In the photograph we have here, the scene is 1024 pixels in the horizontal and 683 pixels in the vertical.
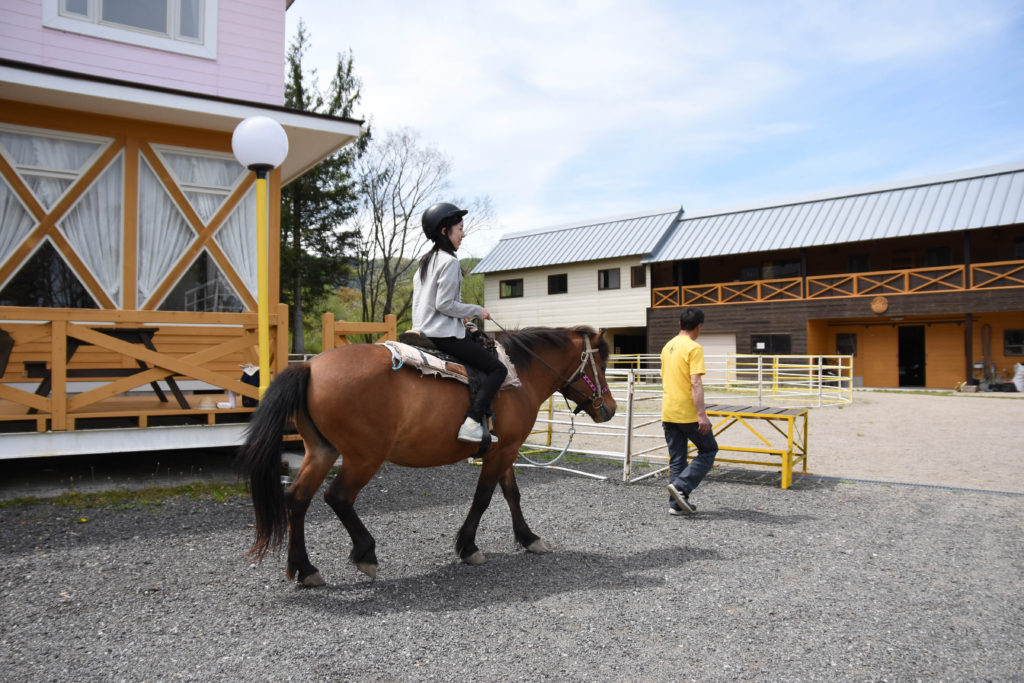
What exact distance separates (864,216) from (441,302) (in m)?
24.7

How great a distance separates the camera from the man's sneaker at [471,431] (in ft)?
14.1

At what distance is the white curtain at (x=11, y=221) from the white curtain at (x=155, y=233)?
3.76 ft

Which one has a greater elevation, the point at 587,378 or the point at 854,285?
the point at 854,285

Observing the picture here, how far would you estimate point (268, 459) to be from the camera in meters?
3.82

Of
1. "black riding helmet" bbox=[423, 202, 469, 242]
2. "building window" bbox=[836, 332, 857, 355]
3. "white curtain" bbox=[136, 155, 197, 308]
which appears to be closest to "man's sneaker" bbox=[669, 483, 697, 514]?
"black riding helmet" bbox=[423, 202, 469, 242]

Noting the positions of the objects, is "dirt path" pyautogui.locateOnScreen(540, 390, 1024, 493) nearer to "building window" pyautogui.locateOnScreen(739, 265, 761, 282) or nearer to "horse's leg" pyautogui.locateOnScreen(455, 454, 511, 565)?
"horse's leg" pyautogui.locateOnScreen(455, 454, 511, 565)

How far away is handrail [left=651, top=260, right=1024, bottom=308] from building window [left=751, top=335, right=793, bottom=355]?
60.0 inches

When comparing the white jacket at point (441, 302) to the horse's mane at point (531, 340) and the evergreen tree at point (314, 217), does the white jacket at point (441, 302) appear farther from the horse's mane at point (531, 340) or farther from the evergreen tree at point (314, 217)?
the evergreen tree at point (314, 217)

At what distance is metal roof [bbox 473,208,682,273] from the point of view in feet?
Result: 97.4

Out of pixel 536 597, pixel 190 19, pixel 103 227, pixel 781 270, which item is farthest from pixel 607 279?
pixel 536 597

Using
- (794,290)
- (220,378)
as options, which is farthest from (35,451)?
(794,290)

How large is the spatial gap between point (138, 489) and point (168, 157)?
13.8 ft

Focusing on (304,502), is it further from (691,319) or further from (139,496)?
(691,319)

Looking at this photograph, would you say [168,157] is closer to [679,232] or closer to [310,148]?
[310,148]
